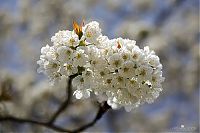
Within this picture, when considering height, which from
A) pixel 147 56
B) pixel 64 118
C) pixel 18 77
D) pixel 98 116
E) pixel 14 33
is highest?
pixel 14 33

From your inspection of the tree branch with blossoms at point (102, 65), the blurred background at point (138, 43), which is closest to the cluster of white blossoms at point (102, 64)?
the tree branch with blossoms at point (102, 65)

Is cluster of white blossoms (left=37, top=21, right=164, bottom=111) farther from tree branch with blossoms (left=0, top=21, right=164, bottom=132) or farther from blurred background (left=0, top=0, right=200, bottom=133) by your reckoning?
blurred background (left=0, top=0, right=200, bottom=133)

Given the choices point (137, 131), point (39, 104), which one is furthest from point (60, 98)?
point (137, 131)

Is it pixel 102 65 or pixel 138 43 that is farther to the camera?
pixel 138 43

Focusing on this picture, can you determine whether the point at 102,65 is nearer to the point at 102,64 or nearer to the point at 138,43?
the point at 102,64

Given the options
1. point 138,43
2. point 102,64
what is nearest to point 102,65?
point 102,64

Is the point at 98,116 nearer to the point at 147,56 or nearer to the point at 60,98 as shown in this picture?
the point at 147,56

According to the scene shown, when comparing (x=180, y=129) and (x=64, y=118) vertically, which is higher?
(x=64, y=118)

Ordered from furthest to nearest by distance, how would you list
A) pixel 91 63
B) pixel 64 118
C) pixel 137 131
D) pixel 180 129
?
pixel 137 131 → pixel 64 118 → pixel 180 129 → pixel 91 63

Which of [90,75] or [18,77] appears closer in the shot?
[90,75]
